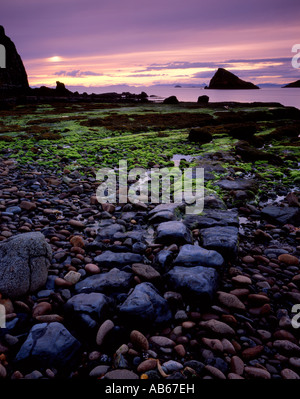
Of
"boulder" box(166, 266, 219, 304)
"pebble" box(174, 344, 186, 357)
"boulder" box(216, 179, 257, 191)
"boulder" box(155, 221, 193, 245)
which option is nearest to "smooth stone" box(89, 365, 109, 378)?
"pebble" box(174, 344, 186, 357)

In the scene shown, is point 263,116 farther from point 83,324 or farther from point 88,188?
point 83,324

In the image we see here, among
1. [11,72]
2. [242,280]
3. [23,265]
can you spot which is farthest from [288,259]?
[11,72]

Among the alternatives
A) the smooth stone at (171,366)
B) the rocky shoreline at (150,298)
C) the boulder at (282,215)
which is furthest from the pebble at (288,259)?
the smooth stone at (171,366)

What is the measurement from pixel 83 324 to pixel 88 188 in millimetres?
4696

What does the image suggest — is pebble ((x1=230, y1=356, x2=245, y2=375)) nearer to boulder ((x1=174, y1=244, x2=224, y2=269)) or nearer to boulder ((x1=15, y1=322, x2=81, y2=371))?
boulder ((x1=174, y1=244, x2=224, y2=269))

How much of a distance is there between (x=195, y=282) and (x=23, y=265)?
2.05 metres

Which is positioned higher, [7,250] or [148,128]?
[148,128]

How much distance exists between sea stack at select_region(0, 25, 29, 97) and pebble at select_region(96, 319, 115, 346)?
2278 inches

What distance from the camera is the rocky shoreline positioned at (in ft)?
7.61

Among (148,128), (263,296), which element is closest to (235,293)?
(263,296)

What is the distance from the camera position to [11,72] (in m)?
53.0

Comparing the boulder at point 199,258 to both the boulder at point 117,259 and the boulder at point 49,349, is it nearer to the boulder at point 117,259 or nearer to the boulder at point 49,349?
the boulder at point 117,259

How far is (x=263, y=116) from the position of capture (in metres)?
26.3

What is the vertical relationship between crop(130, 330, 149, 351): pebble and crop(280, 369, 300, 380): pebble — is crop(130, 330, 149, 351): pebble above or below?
above
